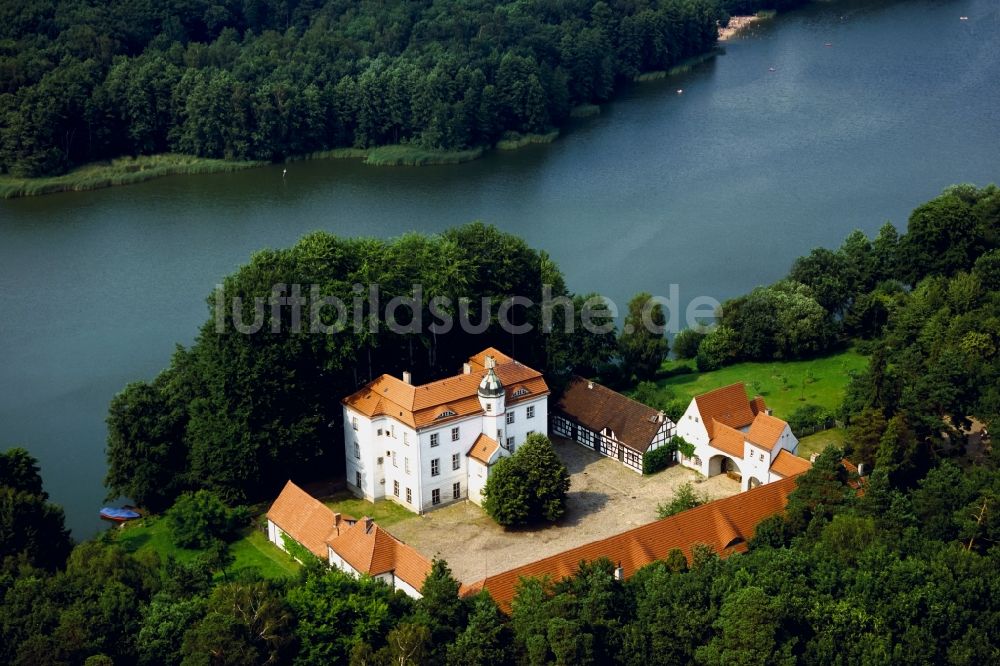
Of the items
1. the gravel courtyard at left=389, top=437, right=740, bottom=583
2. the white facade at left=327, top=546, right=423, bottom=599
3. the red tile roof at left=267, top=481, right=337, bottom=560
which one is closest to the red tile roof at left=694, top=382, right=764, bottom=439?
the gravel courtyard at left=389, top=437, right=740, bottom=583

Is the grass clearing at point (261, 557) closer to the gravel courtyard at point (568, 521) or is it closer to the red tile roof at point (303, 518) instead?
the red tile roof at point (303, 518)

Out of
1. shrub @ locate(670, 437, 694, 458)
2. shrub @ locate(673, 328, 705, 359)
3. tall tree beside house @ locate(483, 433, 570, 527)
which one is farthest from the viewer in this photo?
shrub @ locate(673, 328, 705, 359)

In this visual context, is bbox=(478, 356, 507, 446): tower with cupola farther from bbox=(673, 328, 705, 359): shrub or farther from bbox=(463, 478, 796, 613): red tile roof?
bbox=(673, 328, 705, 359): shrub

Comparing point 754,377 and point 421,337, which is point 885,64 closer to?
point 754,377

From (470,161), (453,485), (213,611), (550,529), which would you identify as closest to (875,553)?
(550,529)

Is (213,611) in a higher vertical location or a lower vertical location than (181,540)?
higher
